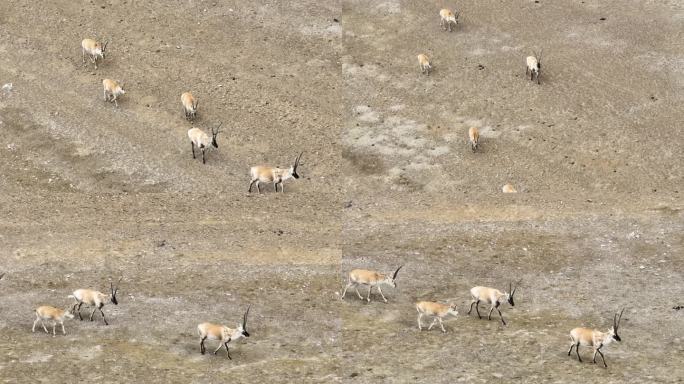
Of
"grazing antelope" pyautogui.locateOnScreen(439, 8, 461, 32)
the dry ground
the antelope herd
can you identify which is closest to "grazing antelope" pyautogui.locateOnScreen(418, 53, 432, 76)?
the dry ground

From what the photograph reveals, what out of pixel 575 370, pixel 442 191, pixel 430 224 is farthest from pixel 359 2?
pixel 575 370

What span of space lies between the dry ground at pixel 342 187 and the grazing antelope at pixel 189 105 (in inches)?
24.3

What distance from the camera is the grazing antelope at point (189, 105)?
48.6 m

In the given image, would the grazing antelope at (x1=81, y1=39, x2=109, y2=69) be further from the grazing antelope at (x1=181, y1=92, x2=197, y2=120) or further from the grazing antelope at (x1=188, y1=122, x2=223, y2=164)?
the grazing antelope at (x1=188, y1=122, x2=223, y2=164)

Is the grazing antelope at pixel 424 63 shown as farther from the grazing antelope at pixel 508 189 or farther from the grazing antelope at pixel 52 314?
the grazing antelope at pixel 52 314

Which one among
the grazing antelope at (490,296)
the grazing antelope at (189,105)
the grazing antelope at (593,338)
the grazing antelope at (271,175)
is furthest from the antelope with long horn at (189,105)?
the grazing antelope at (593,338)

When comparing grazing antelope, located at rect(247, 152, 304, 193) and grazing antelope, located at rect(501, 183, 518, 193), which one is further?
grazing antelope, located at rect(501, 183, 518, 193)

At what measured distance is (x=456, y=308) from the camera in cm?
3512

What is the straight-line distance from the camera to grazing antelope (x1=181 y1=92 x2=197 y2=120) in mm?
48594

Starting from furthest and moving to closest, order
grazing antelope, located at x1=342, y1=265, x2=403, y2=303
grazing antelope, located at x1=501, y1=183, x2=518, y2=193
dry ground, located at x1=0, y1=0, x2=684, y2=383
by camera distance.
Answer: grazing antelope, located at x1=501, y1=183, x2=518, y2=193, grazing antelope, located at x1=342, y1=265, x2=403, y2=303, dry ground, located at x1=0, y1=0, x2=684, y2=383

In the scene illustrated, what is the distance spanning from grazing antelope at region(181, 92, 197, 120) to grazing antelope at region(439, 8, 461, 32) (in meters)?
12.9

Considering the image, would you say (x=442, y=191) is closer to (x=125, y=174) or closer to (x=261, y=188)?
(x=261, y=188)

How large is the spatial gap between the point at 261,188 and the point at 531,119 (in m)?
12.3

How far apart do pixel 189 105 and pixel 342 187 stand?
819cm
